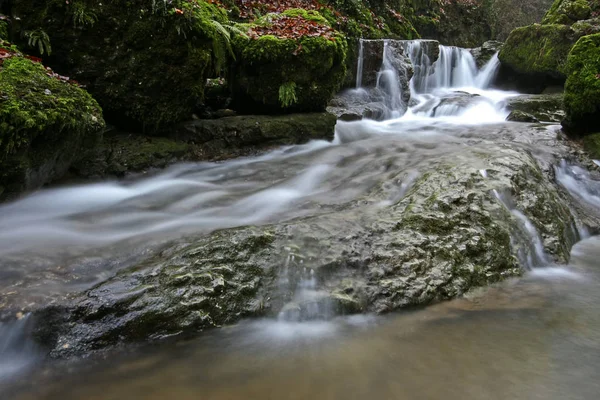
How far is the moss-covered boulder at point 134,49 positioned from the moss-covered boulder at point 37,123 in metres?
0.70

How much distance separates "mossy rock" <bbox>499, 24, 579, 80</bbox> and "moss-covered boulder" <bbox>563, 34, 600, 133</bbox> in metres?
5.10

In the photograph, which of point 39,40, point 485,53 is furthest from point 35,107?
point 485,53

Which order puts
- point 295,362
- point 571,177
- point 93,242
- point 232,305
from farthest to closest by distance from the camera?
point 571,177 → point 93,242 → point 232,305 → point 295,362

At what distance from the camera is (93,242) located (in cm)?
334

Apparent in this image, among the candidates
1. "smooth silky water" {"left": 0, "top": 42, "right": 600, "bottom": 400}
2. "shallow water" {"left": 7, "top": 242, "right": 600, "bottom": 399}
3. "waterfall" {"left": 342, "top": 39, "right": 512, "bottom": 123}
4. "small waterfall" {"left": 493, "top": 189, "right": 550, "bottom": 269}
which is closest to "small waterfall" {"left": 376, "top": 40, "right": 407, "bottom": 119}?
"waterfall" {"left": 342, "top": 39, "right": 512, "bottom": 123}

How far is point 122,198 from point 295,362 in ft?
11.1

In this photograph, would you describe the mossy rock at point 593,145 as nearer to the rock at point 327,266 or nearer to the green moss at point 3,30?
the rock at point 327,266

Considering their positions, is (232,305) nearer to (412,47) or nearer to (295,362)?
(295,362)

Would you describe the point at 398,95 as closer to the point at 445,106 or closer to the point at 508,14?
the point at 445,106

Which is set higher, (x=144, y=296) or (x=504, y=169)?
(x=504, y=169)

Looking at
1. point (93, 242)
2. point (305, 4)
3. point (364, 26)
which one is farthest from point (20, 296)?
point (364, 26)

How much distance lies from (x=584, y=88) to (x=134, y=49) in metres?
7.70

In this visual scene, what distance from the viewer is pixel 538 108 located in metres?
9.91

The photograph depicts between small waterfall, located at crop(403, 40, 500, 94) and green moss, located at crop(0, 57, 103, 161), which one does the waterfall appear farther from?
green moss, located at crop(0, 57, 103, 161)
